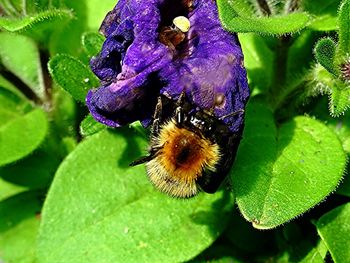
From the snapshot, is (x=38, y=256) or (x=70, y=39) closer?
(x=38, y=256)

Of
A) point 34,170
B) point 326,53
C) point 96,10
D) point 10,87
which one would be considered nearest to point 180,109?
point 326,53

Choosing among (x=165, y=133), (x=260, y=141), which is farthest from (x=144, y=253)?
(x=165, y=133)

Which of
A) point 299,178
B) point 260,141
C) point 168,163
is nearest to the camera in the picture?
point 168,163

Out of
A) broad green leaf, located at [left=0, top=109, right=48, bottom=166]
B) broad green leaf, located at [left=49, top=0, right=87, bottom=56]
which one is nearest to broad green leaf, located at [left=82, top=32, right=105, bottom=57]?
broad green leaf, located at [left=0, top=109, right=48, bottom=166]

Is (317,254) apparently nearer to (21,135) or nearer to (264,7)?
(264,7)

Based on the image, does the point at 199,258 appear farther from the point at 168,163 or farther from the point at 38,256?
the point at 168,163

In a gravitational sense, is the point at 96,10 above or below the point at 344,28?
below
